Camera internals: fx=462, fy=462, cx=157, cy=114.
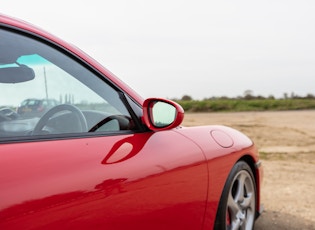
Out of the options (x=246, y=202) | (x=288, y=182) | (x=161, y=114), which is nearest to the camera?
(x=161, y=114)

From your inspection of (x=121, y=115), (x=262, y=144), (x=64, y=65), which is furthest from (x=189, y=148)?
(x=262, y=144)

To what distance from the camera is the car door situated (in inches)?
63.7

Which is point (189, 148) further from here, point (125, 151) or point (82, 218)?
point (82, 218)

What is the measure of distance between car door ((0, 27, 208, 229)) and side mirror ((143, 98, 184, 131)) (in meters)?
0.07

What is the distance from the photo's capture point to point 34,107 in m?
2.01

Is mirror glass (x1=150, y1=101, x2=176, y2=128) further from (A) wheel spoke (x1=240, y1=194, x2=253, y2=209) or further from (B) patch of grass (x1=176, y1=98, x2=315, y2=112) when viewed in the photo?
(B) patch of grass (x1=176, y1=98, x2=315, y2=112)

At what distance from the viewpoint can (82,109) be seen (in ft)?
7.13

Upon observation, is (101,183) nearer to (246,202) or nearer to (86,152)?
(86,152)

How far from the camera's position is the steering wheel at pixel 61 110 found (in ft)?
6.36

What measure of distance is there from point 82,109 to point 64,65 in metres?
0.23

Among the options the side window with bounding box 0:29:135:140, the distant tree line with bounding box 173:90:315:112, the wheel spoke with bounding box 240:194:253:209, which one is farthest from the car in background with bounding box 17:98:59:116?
the distant tree line with bounding box 173:90:315:112

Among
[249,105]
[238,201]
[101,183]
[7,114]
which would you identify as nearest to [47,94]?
[7,114]

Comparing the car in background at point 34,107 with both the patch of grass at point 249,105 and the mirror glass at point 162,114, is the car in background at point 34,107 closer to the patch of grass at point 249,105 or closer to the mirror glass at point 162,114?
the mirror glass at point 162,114

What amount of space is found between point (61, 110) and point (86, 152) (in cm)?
31
